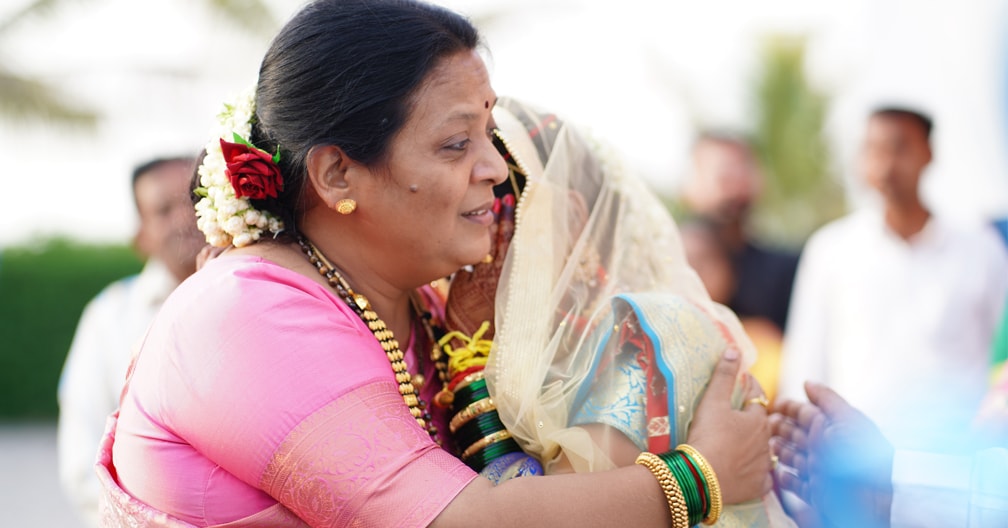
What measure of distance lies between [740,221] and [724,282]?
78 centimetres

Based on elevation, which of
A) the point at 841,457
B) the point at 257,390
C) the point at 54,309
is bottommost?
the point at 54,309

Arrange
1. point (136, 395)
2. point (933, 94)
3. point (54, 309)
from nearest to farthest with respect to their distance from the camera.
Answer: point (136, 395) < point (933, 94) < point (54, 309)

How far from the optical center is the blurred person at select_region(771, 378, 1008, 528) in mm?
2408

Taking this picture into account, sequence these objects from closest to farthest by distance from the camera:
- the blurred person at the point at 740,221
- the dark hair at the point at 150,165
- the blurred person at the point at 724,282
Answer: the dark hair at the point at 150,165
the blurred person at the point at 724,282
the blurred person at the point at 740,221

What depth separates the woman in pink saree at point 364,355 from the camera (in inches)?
77.1

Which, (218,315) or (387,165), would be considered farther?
(387,165)

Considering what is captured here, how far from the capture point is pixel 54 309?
42.3ft

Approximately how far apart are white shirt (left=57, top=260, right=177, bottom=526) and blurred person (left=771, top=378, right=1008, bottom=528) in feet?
9.57

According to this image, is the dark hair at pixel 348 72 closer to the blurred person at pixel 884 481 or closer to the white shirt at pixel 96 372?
the blurred person at pixel 884 481

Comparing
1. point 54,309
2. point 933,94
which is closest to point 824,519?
point 933,94

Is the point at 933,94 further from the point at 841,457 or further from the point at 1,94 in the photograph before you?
the point at 1,94

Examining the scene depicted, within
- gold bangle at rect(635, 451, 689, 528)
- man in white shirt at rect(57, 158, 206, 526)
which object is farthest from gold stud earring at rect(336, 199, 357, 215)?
man in white shirt at rect(57, 158, 206, 526)

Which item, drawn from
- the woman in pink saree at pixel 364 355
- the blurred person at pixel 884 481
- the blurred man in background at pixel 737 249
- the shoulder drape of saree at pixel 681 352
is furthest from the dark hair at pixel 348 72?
the blurred man in background at pixel 737 249

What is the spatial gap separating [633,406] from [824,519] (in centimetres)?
68
